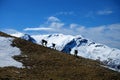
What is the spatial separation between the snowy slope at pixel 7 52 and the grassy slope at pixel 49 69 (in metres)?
1.79

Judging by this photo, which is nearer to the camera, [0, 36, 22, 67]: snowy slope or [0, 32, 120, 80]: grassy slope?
[0, 32, 120, 80]: grassy slope

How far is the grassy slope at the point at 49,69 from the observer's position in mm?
55497

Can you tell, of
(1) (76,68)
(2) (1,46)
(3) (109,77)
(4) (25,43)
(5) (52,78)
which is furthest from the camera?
(4) (25,43)

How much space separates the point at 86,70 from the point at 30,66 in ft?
41.0

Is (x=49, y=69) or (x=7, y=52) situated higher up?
(x=7, y=52)

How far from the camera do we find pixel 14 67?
60.2m

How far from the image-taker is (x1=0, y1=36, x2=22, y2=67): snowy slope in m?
62.5

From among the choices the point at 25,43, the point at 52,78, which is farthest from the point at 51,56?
the point at 52,78

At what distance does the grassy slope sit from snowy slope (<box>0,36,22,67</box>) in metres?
1.79

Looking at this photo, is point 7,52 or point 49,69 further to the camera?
point 7,52

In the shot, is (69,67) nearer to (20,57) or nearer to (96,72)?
(96,72)

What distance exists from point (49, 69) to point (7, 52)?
47.7 ft

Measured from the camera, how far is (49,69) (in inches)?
2443

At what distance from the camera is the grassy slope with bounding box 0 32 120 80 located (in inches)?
2185
